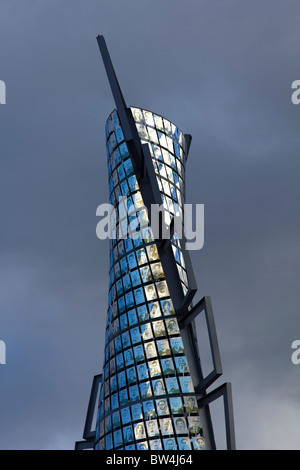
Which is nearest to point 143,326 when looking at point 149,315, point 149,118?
point 149,315

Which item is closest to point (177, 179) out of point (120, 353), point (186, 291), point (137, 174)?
point (137, 174)

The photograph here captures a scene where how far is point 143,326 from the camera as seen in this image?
1184 inches

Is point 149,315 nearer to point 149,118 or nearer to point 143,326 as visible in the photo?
point 143,326

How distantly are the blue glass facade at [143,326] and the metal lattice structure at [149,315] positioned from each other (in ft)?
0.12

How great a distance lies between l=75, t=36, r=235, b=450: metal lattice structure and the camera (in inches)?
1107

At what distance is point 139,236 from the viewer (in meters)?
31.7

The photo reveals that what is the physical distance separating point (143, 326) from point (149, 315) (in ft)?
1.56

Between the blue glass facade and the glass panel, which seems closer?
the blue glass facade

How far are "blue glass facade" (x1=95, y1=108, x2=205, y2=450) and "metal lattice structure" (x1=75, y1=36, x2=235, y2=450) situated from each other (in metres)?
0.04

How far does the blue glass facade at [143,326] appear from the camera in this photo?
28.3 metres

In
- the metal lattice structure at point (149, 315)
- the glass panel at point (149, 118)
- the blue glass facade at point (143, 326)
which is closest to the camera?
the metal lattice structure at point (149, 315)
